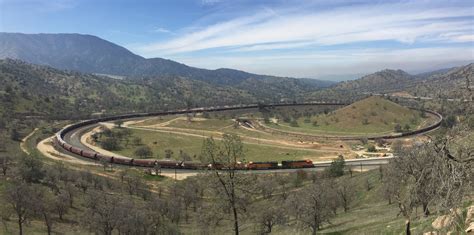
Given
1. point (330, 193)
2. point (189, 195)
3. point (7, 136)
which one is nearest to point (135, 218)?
point (330, 193)

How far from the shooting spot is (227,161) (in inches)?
1189

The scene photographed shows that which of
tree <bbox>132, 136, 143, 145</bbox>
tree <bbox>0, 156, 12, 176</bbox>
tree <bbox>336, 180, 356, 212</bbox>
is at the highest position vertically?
tree <bbox>0, 156, 12, 176</bbox>

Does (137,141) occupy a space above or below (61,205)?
below

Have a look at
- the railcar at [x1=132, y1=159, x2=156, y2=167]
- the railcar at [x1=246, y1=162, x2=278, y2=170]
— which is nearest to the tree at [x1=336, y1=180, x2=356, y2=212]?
the railcar at [x1=246, y1=162, x2=278, y2=170]

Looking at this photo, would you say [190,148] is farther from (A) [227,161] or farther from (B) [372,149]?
(A) [227,161]

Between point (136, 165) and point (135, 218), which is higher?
point (135, 218)

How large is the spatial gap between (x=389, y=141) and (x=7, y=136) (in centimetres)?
15965

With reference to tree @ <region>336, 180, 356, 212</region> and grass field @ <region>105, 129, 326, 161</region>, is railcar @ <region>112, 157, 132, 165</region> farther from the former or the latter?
tree @ <region>336, 180, 356, 212</region>

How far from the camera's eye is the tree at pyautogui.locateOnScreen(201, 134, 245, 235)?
3000 centimetres

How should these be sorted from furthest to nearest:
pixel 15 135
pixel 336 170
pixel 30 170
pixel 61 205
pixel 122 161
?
pixel 15 135 → pixel 122 161 → pixel 336 170 → pixel 30 170 → pixel 61 205

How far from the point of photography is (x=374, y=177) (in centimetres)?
7450

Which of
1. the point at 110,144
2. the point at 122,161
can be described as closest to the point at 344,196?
the point at 122,161

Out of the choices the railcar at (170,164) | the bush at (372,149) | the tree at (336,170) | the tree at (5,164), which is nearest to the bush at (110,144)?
the railcar at (170,164)

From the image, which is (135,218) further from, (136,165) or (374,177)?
(136,165)
